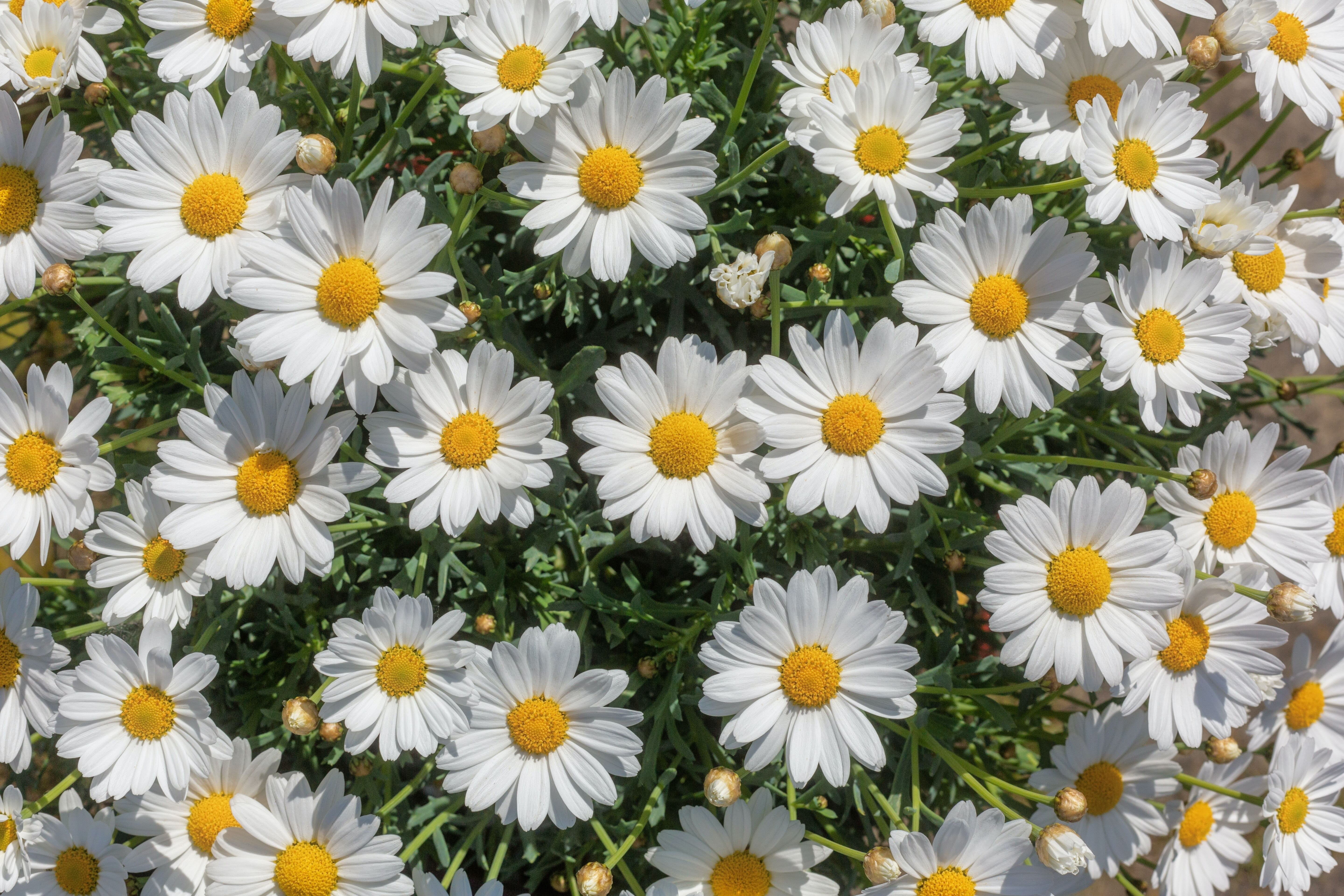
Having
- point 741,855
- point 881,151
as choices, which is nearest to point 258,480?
point 741,855

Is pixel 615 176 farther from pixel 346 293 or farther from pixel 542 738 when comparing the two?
pixel 542 738

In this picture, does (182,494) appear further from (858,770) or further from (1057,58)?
(1057,58)

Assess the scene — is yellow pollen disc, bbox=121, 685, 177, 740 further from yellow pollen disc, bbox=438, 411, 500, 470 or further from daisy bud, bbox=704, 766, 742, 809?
daisy bud, bbox=704, 766, 742, 809

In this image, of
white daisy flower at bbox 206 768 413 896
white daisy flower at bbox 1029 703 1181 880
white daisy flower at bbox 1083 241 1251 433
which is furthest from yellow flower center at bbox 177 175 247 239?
white daisy flower at bbox 1029 703 1181 880

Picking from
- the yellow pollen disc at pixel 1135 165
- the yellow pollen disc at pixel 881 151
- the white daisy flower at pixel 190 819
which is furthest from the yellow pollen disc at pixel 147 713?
the yellow pollen disc at pixel 1135 165

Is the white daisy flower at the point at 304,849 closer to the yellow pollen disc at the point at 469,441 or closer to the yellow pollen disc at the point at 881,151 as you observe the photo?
the yellow pollen disc at the point at 469,441
